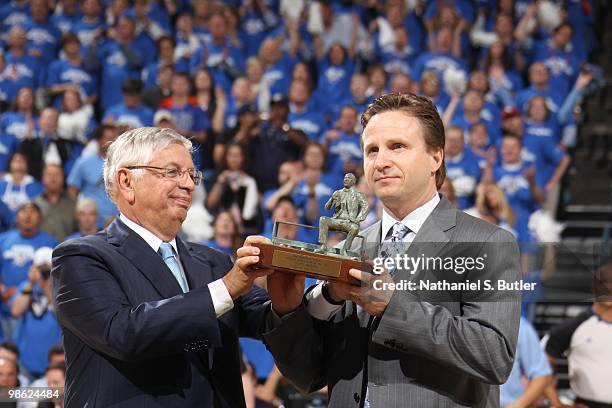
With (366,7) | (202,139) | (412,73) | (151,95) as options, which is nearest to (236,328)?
(202,139)

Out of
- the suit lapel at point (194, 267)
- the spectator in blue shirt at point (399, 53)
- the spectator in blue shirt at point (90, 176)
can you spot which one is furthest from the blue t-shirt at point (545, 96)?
the suit lapel at point (194, 267)

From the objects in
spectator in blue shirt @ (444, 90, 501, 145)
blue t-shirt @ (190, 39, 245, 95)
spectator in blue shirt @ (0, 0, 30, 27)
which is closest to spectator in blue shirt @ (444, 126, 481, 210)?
spectator in blue shirt @ (444, 90, 501, 145)

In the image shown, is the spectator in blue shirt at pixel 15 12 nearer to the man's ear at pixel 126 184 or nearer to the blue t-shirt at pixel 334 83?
the blue t-shirt at pixel 334 83

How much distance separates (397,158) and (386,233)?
23cm

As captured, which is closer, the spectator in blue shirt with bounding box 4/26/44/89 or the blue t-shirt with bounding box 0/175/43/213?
the blue t-shirt with bounding box 0/175/43/213

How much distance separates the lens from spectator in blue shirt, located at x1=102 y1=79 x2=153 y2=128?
8.74 metres

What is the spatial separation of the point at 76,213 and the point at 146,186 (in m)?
4.87

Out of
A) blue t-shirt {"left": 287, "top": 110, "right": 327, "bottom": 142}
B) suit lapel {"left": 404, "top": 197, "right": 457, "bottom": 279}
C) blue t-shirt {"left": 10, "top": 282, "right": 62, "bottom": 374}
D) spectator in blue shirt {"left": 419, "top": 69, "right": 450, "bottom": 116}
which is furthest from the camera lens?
spectator in blue shirt {"left": 419, "top": 69, "right": 450, "bottom": 116}

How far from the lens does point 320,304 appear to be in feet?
8.57

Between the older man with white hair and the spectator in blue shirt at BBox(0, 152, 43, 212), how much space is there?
532 cm

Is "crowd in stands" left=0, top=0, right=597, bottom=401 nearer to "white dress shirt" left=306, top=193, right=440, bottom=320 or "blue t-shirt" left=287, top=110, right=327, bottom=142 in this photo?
"blue t-shirt" left=287, top=110, right=327, bottom=142

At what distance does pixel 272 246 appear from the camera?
243 centimetres

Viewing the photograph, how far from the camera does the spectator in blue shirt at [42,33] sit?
10211 mm

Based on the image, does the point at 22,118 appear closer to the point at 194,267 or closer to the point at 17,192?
the point at 17,192
